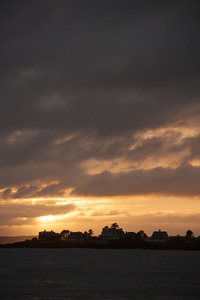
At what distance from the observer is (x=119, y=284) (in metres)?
69.1

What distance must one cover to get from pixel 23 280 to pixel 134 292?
26022 millimetres

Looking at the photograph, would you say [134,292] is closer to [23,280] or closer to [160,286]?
[160,286]

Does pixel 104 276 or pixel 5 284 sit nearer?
pixel 5 284

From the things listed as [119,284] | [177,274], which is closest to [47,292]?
[119,284]

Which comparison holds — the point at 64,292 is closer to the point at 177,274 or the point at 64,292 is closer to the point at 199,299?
the point at 199,299

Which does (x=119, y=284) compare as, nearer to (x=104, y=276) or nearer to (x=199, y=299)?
(x=104, y=276)

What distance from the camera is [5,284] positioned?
68438 millimetres

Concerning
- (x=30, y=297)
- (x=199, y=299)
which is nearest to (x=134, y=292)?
(x=199, y=299)

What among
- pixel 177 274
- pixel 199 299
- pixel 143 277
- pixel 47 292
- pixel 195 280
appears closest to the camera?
pixel 199 299

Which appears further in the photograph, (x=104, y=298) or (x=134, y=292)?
(x=134, y=292)

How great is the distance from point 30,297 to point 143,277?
32757 millimetres

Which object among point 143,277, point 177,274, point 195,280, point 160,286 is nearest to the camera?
point 160,286

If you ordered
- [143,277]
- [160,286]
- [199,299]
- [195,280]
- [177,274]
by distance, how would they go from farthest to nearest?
[177,274]
[143,277]
[195,280]
[160,286]
[199,299]

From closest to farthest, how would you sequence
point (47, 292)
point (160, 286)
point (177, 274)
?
point (47, 292) → point (160, 286) → point (177, 274)
